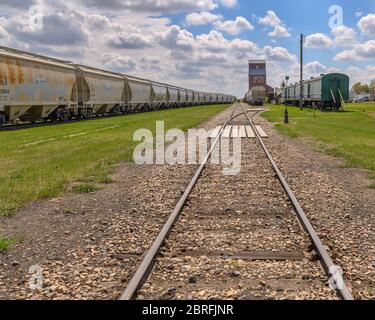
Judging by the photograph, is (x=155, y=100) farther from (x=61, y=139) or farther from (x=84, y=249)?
(x=84, y=249)

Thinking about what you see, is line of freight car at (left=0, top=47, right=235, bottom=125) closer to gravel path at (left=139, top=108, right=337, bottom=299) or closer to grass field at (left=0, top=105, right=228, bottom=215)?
grass field at (left=0, top=105, right=228, bottom=215)

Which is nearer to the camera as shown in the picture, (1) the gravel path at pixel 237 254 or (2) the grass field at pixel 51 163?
(1) the gravel path at pixel 237 254

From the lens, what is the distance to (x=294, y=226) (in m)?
7.00

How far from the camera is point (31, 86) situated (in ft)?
88.2

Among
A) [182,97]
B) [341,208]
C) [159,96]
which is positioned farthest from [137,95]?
[341,208]

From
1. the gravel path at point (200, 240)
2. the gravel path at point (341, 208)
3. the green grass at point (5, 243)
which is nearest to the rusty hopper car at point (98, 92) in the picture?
the gravel path at point (341, 208)

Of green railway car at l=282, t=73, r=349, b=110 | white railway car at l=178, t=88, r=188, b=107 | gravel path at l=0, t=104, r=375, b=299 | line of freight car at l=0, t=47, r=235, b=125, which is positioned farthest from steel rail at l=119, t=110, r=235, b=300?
white railway car at l=178, t=88, r=188, b=107

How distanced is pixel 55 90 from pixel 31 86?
333 cm

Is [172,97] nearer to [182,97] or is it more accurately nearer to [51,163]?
[182,97]

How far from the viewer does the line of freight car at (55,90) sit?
24.9 meters

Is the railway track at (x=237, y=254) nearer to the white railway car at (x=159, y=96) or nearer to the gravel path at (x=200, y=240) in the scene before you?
the gravel path at (x=200, y=240)

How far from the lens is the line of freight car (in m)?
24.9
